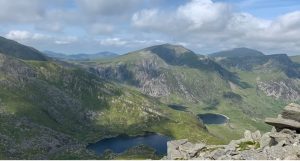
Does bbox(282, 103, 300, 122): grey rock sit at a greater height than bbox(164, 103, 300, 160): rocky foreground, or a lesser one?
greater

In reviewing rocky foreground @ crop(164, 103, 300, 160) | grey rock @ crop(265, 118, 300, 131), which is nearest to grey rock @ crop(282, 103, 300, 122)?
rocky foreground @ crop(164, 103, 300, 160)

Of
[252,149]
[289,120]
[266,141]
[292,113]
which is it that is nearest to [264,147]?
[252,149]

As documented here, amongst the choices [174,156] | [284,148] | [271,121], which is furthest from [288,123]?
[174,156]

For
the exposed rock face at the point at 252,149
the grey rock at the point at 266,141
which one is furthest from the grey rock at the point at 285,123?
the grey rock at the point at 266,141

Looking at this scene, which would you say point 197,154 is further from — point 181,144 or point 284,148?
point 284,148

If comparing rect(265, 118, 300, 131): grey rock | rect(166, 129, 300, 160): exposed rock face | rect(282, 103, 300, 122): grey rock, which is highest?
rect(282, 103, 300, 122): grey rock

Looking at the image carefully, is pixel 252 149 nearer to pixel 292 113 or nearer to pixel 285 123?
pixel 285 123

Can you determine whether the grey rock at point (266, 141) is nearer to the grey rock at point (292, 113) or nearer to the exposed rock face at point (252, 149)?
the exposed rock face at point (252, 149)

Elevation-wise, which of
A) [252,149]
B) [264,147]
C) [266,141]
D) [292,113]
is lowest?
[252,149]

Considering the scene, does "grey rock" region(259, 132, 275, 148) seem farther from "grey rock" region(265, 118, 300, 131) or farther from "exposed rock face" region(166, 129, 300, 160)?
"grey rock" region(265, 118, 300, 131)
